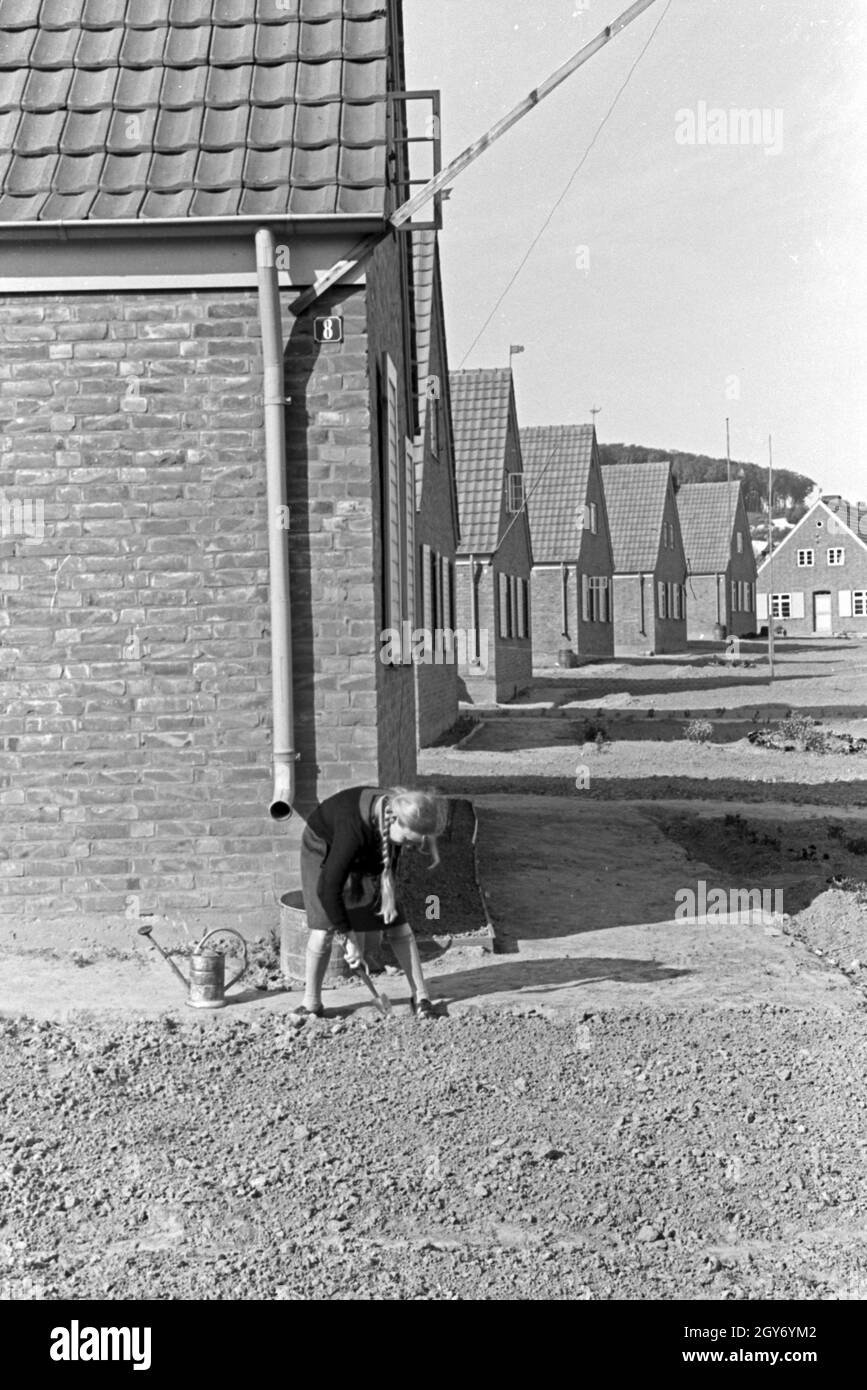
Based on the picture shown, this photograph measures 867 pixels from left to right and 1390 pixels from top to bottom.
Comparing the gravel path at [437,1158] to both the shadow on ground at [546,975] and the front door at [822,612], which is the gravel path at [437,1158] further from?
the front door at [822,612]

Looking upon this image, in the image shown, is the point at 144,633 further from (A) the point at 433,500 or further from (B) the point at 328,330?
(A) the point at 433,500

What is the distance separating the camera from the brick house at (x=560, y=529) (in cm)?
4134

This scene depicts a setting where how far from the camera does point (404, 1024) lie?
6.83m

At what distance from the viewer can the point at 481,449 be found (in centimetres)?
2962

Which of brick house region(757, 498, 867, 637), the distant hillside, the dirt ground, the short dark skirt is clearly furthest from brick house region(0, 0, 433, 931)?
the distant hillside

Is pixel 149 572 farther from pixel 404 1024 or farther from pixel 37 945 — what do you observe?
pixel 404 1024

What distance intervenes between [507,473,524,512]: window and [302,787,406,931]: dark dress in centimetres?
2310

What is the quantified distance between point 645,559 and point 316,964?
47.2m

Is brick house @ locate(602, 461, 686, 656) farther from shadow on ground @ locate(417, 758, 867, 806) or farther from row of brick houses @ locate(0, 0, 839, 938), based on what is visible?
row of brick houses @ locate(0, 0, 839, 938)

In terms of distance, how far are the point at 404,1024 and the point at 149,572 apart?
10.4ft

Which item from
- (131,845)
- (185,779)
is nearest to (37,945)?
(131,845)

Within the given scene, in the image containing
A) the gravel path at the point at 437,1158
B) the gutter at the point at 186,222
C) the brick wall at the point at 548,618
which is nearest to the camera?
the gravel path at the point at 437,1158

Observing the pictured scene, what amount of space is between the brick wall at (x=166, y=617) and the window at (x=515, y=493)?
2149cm

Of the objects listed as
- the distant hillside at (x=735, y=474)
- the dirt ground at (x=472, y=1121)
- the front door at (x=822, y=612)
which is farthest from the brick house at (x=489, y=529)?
the distant hillside at (x=735, y=474)
